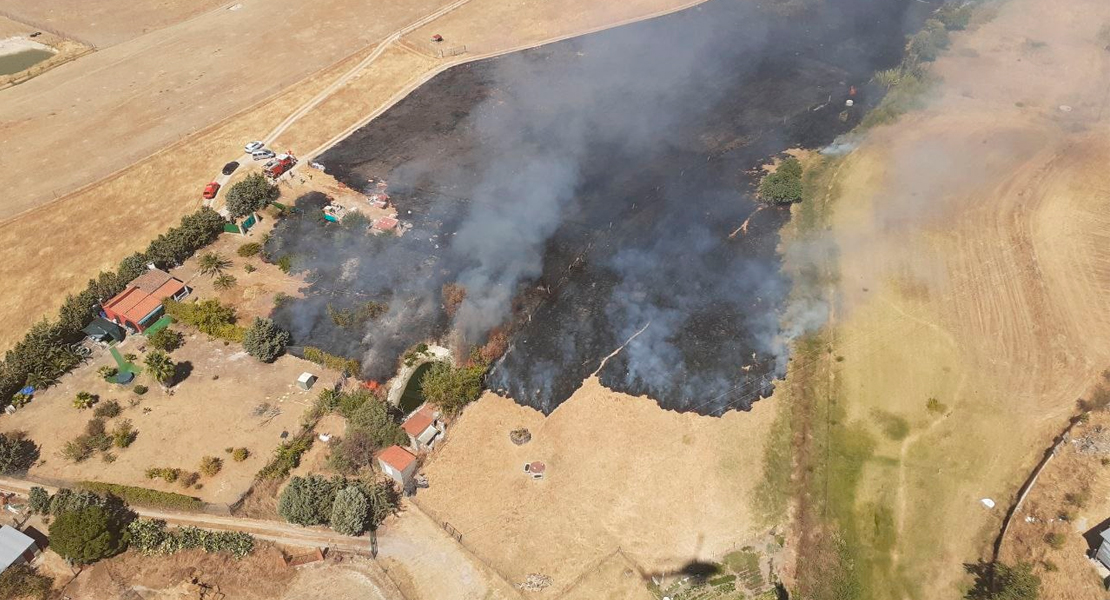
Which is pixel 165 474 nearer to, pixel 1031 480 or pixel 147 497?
pixel 147 497

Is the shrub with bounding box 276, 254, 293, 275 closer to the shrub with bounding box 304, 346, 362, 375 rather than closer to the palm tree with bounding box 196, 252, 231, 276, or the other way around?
the palm tree with bounding box 196, 252, 231, 276

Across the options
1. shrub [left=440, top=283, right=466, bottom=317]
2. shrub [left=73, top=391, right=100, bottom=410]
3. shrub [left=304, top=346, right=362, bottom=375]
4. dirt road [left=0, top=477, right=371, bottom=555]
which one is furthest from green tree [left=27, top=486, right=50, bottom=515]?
shrub [left=440, top=283, right=466, bottom=317]

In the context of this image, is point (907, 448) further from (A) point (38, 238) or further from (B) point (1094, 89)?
(A) point (38, 238)

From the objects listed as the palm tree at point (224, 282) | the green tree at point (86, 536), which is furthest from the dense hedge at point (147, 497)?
the palm tree at point (224, 282)

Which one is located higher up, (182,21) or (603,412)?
(182,21)

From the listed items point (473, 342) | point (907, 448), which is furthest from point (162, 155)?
point (907, 448)
